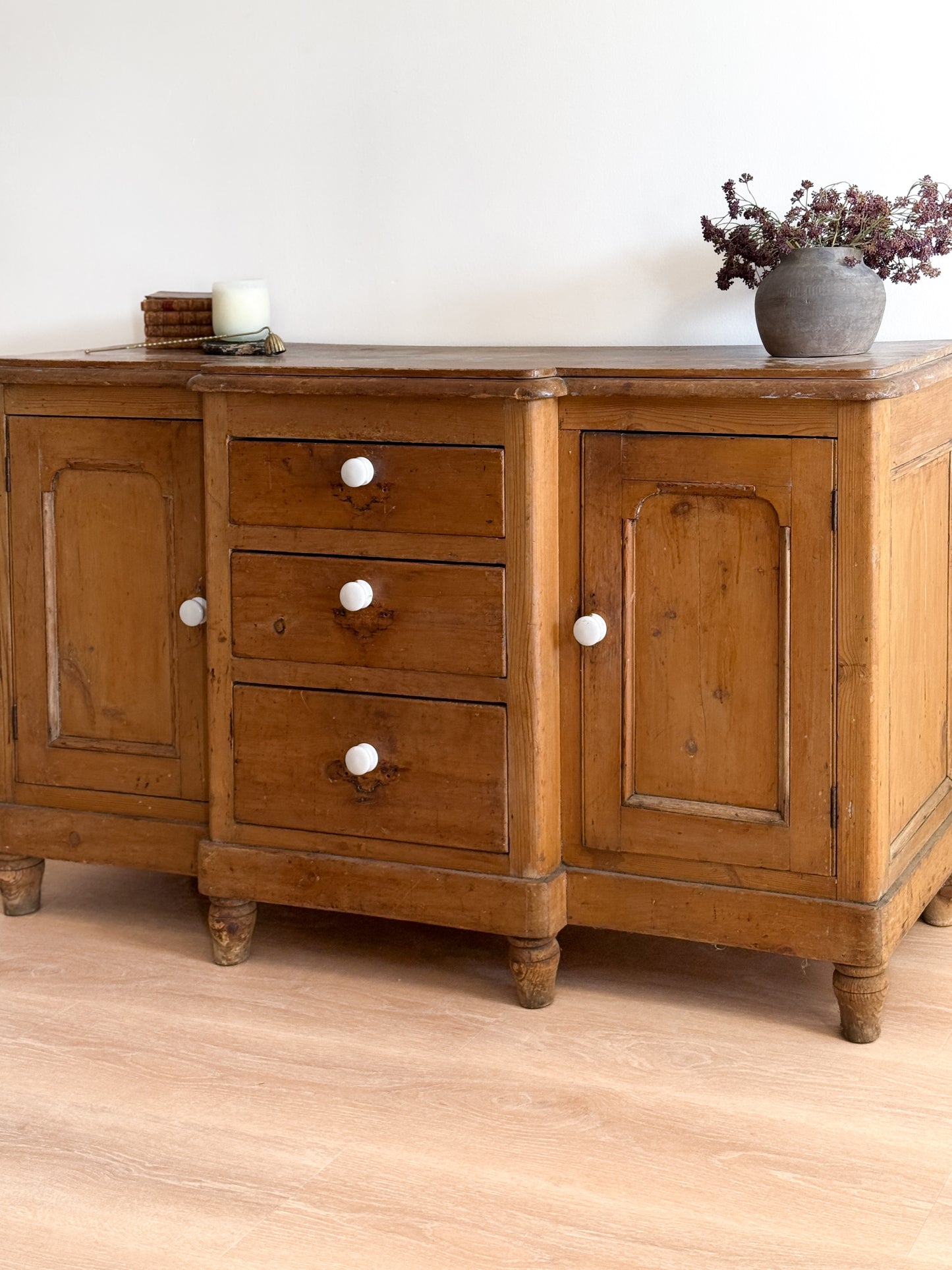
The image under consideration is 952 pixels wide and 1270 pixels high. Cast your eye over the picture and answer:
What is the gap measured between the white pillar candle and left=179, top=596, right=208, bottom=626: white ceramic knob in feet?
1.71

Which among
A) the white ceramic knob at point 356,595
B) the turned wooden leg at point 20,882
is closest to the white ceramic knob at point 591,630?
the white ceramic knob at point 356,595

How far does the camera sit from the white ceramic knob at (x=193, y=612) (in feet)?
6.91

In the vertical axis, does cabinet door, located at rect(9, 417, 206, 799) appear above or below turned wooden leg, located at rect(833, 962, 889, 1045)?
above

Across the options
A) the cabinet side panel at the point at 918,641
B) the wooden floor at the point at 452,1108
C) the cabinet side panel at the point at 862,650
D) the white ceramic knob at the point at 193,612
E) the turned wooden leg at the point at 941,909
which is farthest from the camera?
the turned wooden leg at the point at 941,909

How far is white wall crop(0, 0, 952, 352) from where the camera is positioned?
2.27 meters

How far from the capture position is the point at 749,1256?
1.46m

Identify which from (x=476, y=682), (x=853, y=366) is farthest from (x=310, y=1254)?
(x=853, y=366)

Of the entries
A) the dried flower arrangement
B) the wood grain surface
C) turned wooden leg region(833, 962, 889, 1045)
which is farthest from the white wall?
turned wooden leg region(833, 962, 889, 1045)

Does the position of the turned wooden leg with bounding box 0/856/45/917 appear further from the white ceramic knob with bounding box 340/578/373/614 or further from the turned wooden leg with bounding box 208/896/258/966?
the white ceramic knob with bounding box 340/578/373/614

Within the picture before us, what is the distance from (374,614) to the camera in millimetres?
2006

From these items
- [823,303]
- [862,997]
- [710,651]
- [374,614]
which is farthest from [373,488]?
[862,997]

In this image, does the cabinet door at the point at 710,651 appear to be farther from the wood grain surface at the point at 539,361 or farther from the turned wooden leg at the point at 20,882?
the turned wooden leg at the point at 20,882

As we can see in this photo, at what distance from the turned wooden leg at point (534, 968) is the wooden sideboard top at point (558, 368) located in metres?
0.69

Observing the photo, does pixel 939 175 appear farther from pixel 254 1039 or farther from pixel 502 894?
pixel 254 1039
